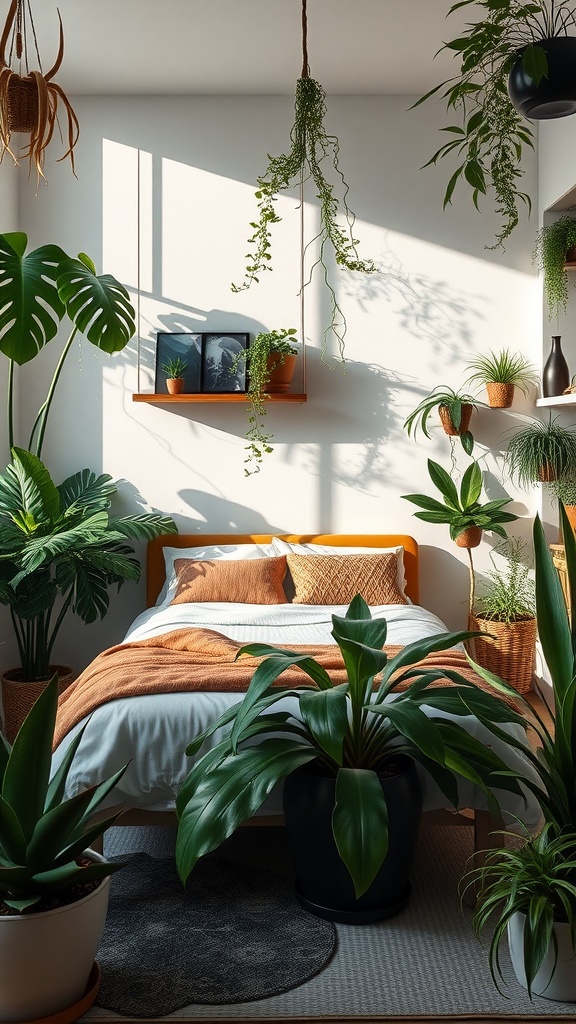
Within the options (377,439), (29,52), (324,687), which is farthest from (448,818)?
(29,52)

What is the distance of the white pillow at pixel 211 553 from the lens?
4715 millimetres

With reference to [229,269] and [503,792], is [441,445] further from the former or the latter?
[503,792]

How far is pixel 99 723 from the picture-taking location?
9.11 ft

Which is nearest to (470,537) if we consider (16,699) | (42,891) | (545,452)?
(545,452)

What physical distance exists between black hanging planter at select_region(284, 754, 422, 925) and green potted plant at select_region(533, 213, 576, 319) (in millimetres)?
3056

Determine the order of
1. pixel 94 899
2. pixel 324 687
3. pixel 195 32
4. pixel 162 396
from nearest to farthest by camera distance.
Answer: pixel 94 899
pixel 324 687
pixel 195 32
pixel 162 396

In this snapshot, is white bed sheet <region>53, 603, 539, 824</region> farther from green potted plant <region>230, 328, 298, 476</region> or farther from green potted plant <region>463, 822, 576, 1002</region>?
green potted plant <region>230, 328, 298, 476</region>

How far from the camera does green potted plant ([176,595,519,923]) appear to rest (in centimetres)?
223

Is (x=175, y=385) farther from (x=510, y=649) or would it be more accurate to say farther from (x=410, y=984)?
(x=410, y=984)

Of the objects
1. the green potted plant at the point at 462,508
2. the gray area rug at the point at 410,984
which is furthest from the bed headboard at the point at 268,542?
the gray area rug at the point at 410,984

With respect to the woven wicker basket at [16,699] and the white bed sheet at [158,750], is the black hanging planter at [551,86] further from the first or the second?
the woven wicker basket at [16,699]

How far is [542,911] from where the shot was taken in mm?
1987

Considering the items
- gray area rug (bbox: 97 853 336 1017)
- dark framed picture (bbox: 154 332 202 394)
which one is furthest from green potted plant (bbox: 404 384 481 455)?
gray area rug (bbox: 97 853 336 1017)

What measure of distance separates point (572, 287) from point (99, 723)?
3582 millimetres
